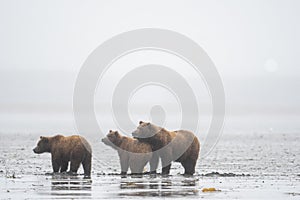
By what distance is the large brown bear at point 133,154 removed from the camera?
27.2 meters

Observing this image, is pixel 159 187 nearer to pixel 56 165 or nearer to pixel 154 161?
pixel 154 161

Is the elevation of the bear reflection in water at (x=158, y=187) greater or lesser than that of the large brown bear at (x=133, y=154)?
lesser

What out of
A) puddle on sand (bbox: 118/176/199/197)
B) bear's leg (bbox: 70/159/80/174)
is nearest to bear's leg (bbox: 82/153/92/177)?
bear's leg (bbox: 70/159/80/174)

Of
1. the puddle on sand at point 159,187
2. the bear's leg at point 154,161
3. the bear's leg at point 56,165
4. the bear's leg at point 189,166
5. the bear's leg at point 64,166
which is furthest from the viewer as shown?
the bear's leg at point 189,166

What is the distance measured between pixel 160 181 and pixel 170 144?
3.49m

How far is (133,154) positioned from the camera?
2741cm

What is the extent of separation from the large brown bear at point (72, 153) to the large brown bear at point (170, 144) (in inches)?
73.1

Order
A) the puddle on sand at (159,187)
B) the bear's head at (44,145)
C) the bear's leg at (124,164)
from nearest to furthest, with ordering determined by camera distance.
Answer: the puddle on sand at (159,187)
the bear's leg at (124,164)
the bear's head at (44,145)

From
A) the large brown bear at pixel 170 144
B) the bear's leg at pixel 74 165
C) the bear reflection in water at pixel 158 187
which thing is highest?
the large brown bear at pixel 170 144

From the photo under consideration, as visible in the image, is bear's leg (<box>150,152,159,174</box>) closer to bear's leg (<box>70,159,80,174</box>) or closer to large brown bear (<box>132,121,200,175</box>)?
large brown bear (<box>132,121,200,175</box>)

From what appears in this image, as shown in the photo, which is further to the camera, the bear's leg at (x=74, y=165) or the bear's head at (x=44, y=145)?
the bear's head at (x=44, y=145)

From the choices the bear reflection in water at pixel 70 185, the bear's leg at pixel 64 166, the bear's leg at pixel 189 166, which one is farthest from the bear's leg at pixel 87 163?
the bear's leg at pixel 189 166

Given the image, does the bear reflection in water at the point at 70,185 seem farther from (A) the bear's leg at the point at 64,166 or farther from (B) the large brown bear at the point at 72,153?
(A) the bear's leg at the point at 64,166

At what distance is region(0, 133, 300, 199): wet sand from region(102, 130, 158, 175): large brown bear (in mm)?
665
